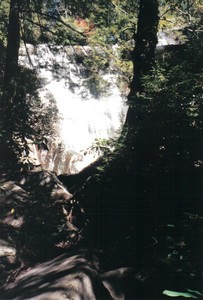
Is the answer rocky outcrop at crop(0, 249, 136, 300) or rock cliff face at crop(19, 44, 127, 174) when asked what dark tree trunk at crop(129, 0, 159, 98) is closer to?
rocky outcrop at crop(0, 249, 136, 300)

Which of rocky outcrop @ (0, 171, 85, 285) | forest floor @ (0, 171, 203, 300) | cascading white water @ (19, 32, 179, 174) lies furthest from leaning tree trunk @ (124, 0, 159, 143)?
cascading white water @ (19, 32, 179, 174)

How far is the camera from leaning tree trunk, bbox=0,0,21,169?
798 cm

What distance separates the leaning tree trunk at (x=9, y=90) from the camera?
7.98 metres

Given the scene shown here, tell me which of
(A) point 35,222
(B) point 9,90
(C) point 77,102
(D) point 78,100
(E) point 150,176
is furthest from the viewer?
(D) point 78,100

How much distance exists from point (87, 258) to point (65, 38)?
31.8ft

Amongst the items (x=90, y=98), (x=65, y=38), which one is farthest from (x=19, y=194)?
(x=90, y=98)

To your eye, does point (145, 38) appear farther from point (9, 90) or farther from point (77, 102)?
point (77, 102)

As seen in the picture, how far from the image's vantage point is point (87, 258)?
19.6 ft

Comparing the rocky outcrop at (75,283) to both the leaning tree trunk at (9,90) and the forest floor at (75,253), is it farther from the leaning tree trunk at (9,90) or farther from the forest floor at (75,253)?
the leaning tree trunk at (9,90)

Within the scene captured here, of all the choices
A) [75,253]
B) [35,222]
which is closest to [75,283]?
[75,253]

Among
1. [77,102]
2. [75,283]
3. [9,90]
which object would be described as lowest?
[75,283]

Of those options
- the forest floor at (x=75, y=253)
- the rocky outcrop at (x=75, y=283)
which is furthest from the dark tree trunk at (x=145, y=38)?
the rocky outcrop at (x=75, y=283)

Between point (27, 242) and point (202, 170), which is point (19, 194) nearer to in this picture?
point (27, 242)

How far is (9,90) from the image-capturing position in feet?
32.7
